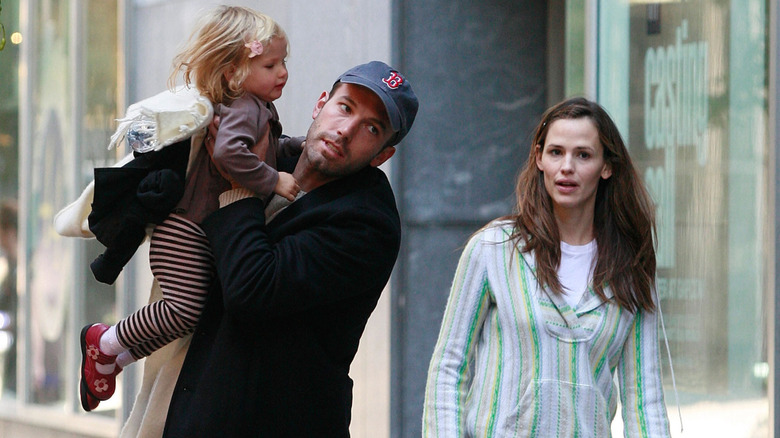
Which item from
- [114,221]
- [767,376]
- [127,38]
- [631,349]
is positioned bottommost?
[767,376]

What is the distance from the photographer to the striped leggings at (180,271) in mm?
2854

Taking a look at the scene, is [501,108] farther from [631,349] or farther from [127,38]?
[631,349]

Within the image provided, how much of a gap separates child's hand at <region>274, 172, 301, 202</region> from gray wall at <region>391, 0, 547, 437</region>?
3823 millimetres

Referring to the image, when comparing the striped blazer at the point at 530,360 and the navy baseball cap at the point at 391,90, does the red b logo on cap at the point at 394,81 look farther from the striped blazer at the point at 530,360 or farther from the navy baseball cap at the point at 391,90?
Result: the striped blazer at the point at 530,360

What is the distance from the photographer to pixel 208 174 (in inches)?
115

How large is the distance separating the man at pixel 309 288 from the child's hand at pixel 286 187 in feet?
0.08

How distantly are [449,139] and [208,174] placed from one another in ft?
13.2

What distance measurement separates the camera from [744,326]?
210 inches

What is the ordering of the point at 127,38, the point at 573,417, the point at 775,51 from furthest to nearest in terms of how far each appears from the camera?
1. the point at 127,38
2. the point at 775,51
3. the point at 573,417

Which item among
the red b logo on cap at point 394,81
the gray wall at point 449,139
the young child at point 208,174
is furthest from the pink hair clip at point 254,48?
the gray wall at point 449,139

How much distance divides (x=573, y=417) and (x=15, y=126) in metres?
7.71

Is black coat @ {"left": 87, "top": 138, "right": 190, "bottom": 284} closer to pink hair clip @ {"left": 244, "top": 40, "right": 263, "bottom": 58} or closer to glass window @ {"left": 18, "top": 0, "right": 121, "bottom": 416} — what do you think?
pink hair clip @ {"left": 244, "top": 40, "right": 263, "bottom": 58}

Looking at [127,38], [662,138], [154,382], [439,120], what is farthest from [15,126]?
[154,382]

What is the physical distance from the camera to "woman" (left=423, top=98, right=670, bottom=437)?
3.17 metres
